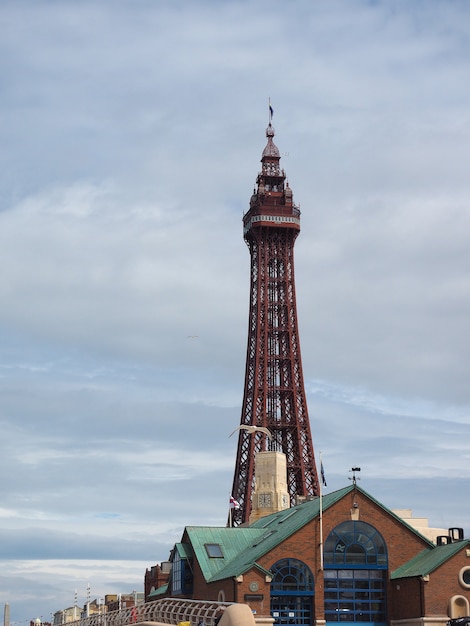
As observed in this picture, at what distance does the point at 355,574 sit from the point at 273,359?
78787 millimetres

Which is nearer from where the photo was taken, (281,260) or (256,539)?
(256,539)

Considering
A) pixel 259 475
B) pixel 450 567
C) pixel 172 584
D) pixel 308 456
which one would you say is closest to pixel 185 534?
pixel 172 584

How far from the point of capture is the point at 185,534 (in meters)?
80.2

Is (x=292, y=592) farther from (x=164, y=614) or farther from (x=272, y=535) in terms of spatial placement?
(x=164, y=614)

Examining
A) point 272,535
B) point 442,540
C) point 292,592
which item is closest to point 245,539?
point 272,535

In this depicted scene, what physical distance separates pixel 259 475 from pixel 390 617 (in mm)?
45343

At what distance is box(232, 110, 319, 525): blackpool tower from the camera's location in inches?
5689

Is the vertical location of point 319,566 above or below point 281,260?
below

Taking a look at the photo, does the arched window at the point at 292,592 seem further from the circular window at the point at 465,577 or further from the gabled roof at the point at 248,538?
the circular window at the point at 465,577

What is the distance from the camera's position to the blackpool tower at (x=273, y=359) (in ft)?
474

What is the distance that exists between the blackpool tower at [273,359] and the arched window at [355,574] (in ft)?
219

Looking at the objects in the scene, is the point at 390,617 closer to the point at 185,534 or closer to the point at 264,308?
the point at 185,534

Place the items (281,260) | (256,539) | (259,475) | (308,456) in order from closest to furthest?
1. (256,539)
2. (259,475)
3. (308,456)
4. (281,260)

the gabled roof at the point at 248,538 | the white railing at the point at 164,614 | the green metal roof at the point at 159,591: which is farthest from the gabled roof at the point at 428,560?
the green metal roof at the point at 159,591
